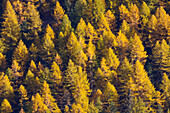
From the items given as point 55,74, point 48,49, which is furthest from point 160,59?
point 48,49

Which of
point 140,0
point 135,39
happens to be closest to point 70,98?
point 135,39

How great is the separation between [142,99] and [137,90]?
9.07 ft

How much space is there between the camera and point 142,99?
99.1 metres

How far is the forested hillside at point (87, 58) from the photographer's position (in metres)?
100

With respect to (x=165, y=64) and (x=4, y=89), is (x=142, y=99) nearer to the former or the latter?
(x=165, y=64)

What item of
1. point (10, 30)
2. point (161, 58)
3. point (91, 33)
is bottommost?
point (161, 58)

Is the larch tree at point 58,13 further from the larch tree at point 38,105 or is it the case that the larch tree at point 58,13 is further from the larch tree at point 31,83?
the larch tree at point 38,105

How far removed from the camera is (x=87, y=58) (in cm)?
10894

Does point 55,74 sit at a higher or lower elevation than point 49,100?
higher

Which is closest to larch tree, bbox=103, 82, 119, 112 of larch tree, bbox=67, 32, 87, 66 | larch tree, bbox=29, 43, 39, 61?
larch tree, bbox=67, 32, 87, 66

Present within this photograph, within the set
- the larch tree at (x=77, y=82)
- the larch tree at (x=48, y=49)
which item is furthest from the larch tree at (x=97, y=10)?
the larch tree at (x=77, y=82)

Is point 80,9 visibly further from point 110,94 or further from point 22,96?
point 110,94

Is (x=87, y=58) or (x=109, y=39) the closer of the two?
(x=87, y=58)

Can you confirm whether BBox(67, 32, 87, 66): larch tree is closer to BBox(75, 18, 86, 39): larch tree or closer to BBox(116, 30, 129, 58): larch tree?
BBox(75, 18, 86, 39): larch tree
